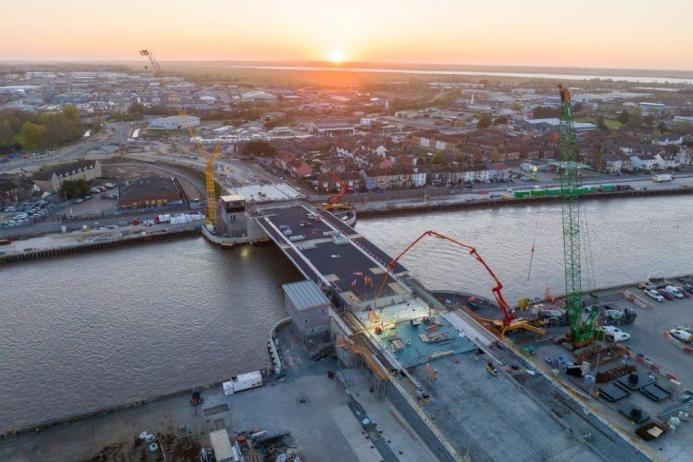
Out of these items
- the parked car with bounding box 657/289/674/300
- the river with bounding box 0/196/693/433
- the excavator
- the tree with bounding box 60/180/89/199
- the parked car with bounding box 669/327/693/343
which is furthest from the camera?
the tree with bounding box 60/180/89/199

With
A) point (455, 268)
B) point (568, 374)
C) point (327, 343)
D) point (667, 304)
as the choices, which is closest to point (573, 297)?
point (568, 374)

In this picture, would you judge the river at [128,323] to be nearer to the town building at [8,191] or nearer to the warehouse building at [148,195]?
the warehouse building at [148,195]

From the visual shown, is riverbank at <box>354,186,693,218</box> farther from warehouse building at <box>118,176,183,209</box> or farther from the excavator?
warehouse building at <box>118,176,183,209</box>

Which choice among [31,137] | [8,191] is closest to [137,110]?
[31,137]

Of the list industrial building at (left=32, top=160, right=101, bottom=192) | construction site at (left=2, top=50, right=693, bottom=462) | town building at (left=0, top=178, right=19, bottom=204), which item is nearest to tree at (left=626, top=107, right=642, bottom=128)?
construction site at (left=2, top=50, right=693, bottom=462)

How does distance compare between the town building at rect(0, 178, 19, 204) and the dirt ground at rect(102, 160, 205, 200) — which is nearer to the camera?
the town building at rect(0, 178, 19, 204)

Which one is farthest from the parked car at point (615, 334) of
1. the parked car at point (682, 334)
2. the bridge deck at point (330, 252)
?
the bridge deck at point (330, 252)
